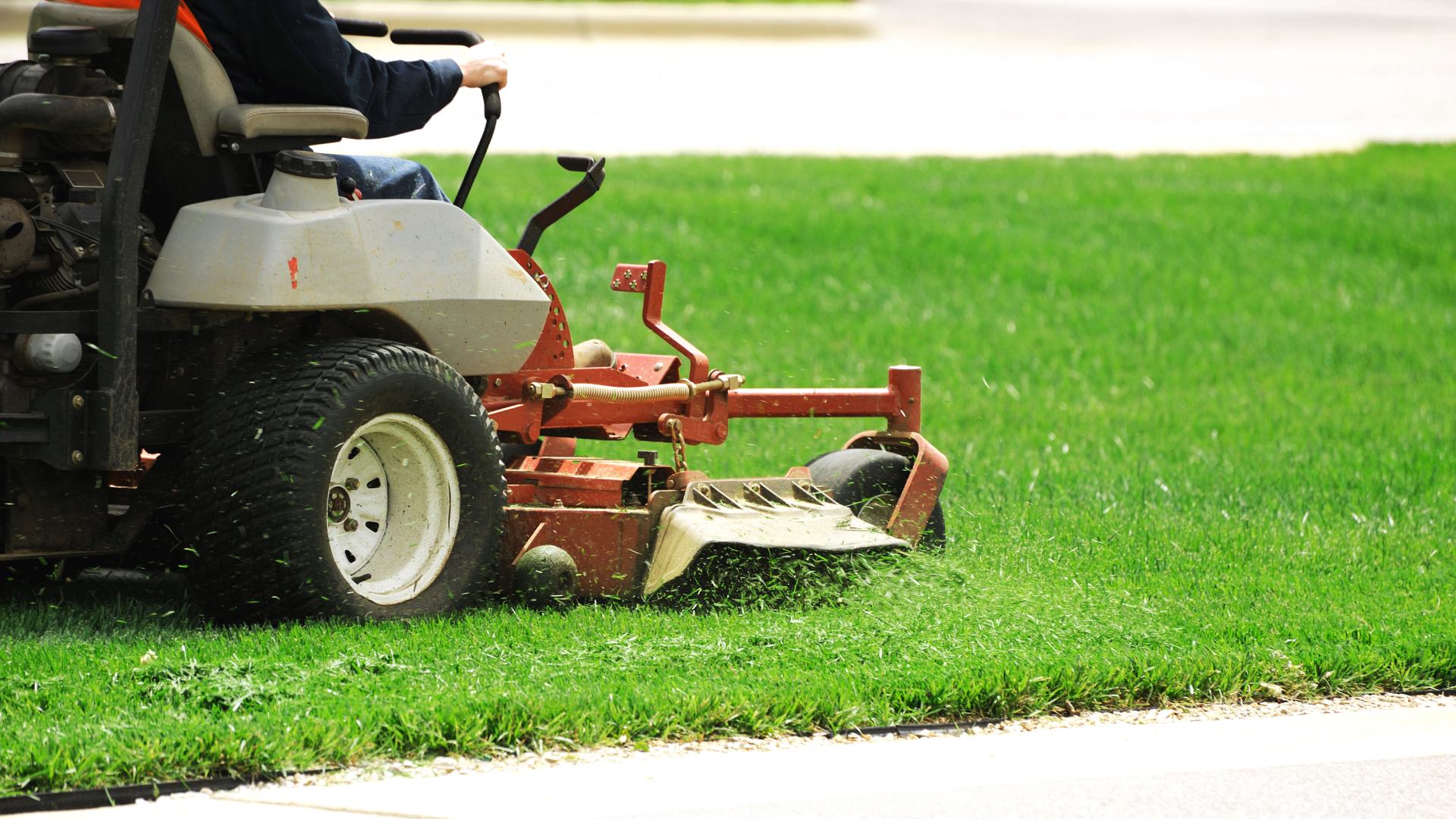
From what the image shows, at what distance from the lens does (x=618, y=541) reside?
212 inches

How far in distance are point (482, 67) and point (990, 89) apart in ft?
59.6

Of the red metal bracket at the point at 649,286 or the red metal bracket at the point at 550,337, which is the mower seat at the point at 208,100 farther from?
the red metal bracket at the point at 649,286

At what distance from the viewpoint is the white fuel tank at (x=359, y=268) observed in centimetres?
466

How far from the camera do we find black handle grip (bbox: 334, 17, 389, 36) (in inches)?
233

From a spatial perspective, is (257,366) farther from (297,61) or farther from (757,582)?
(757,582)

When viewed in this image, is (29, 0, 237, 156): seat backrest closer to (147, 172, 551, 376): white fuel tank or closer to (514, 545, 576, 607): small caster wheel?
(147, 172, 551, 376): white fuel tank

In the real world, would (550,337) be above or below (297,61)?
below

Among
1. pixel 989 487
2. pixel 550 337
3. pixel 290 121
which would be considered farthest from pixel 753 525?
pixel 989 487

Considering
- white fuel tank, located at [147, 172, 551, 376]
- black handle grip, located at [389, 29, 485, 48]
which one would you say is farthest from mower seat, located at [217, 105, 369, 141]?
black handle grip, located at [389, 29, 485, 48]

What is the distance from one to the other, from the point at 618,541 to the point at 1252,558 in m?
2.26

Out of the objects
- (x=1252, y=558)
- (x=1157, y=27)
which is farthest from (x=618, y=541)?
(x=1157, y=27)

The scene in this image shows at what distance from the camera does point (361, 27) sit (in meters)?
5.99

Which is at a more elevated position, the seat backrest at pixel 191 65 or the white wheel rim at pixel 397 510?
the seat backrest at pixel 191 65

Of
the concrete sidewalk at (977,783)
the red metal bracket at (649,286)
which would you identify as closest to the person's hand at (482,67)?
the red metal bracket at (649,286)
